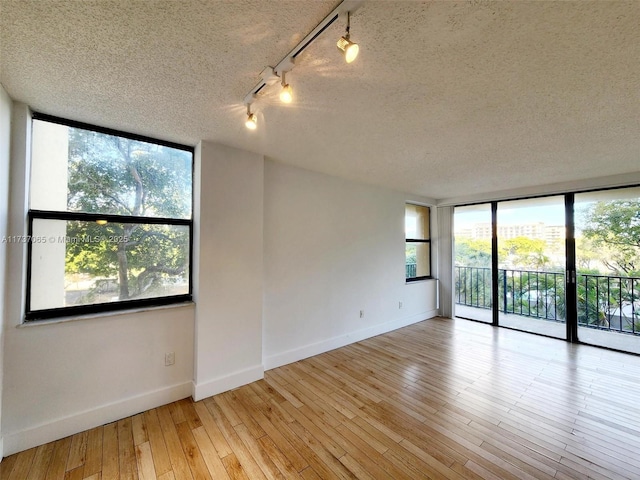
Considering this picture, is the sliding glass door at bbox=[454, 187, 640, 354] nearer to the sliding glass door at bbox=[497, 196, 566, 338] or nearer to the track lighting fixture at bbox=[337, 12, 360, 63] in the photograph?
the sliding glass door at bbox=[497, 196, 566, 338]

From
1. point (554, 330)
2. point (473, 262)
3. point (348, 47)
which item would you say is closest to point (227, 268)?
point (348, 47)

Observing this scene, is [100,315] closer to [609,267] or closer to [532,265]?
[532,265]

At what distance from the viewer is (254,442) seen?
72.0 inches

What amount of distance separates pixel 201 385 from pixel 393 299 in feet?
10.4

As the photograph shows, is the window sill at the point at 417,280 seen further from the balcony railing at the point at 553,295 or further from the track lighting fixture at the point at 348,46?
the track lighting fixture at the point at 348,46

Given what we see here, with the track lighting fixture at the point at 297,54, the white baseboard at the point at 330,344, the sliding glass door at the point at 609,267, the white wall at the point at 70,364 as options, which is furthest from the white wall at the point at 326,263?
the sliding glass door at the point at 609,267

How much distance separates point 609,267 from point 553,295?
0.87 metres

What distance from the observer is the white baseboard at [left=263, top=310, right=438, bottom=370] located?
2961 millimetres

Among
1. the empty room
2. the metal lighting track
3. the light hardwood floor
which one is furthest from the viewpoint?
the light hardwood floor

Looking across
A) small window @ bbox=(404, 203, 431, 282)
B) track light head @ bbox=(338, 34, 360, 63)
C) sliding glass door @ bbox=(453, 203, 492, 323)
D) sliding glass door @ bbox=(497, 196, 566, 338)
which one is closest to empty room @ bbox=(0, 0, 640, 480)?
track light head @ bbox=(338, 34, 360, 63)

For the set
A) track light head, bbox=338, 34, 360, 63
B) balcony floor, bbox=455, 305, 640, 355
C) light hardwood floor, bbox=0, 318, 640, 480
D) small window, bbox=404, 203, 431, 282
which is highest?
track light head, bbox=338, 34, 360, 63

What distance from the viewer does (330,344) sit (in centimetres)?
344

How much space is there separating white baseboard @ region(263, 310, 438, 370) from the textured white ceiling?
2.42 meters

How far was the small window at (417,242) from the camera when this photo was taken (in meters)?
4.88
